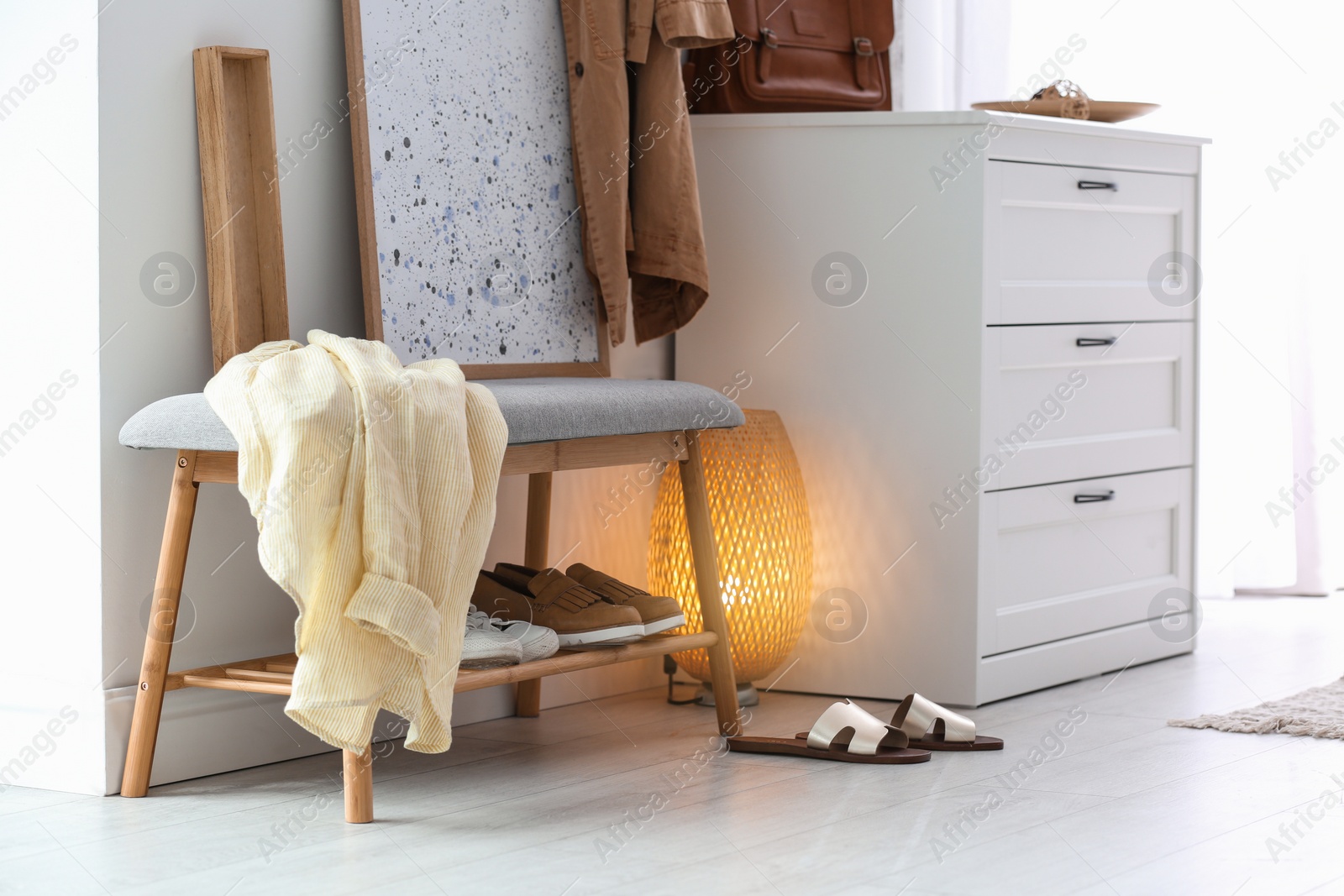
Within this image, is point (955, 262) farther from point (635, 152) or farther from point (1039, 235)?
point (635, 152)

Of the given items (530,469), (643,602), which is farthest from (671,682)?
(530,469)

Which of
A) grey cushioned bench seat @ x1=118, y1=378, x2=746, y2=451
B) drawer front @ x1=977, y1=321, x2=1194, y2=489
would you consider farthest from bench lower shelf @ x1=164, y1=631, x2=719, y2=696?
drawer front @ x1=977, y1=321, x2=1194, y2=489

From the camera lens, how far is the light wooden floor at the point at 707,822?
149 centimetres

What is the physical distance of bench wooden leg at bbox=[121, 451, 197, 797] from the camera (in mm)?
1755

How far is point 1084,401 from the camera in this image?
2.55m

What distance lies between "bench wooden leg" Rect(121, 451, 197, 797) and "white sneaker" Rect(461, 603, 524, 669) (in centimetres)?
34

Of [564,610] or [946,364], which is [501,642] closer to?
[564,610]

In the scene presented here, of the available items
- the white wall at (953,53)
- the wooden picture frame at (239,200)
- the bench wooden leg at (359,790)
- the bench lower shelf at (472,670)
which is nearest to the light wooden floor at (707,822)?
the bench wooden leg at (359,790)

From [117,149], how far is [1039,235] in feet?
4.59

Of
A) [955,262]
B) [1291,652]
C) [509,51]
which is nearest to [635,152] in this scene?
[509,51]

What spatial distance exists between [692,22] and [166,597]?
3.90ft

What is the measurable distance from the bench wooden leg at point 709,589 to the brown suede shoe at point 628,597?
56mm

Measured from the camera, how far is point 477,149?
2.21 meters

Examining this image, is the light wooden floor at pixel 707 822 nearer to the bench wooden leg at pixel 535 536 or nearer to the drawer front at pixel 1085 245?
the bench wooden leg at pixel 535 536
